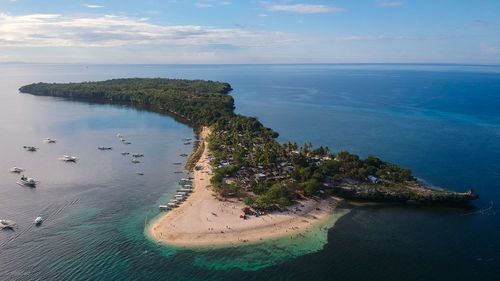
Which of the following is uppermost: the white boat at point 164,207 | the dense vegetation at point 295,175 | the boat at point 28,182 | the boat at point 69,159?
the dense vegetation at point 295,175

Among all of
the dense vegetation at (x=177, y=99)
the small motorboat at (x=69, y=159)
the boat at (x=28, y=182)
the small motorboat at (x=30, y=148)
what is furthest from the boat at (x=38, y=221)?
the dense vegetation at (x=177, y=99)

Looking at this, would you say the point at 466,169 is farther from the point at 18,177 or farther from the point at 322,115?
the point at 18,177

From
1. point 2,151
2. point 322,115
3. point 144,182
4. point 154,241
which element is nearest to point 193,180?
point 144,182

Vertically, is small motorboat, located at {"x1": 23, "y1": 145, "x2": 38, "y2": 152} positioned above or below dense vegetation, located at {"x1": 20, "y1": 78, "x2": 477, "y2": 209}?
below

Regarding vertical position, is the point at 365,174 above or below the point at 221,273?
above

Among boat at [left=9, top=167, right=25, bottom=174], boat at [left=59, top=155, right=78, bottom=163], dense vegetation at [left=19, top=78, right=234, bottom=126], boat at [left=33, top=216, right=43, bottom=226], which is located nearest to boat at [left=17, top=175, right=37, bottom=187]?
boat at [left=9, top=167, right=25, bottom=174]

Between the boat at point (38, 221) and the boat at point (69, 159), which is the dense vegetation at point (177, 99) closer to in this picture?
the boat at point (69, 159)

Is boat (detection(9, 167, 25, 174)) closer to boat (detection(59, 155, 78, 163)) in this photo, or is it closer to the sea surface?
the sea surface

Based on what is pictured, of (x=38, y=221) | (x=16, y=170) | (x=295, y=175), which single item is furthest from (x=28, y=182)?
(x=295, y=175)
